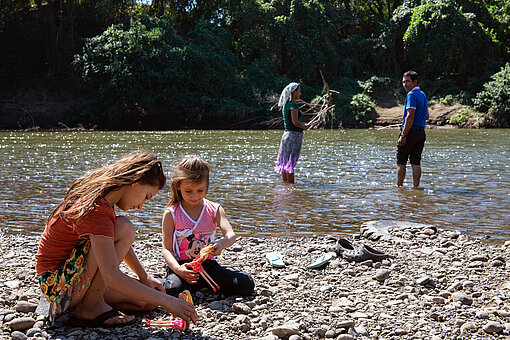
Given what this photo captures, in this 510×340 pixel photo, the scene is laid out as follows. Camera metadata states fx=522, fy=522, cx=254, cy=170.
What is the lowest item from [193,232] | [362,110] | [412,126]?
[193,232]

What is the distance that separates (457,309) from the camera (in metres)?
3.64

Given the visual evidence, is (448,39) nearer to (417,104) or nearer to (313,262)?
(417,104)

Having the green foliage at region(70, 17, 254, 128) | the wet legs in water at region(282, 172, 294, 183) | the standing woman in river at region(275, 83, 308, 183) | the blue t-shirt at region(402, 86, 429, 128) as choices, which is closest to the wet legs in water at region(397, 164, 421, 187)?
the blue t-shirt at region(402, 86, 429, 128)

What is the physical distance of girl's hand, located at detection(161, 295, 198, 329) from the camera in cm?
324

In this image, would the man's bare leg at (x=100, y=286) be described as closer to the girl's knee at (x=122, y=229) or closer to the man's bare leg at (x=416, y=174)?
the girl's knee at (x=122, y=229)

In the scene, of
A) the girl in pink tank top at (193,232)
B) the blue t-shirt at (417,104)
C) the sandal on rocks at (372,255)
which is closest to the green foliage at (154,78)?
the blue t-shirt at (417,104)

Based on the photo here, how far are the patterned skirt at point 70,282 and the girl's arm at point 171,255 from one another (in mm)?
691

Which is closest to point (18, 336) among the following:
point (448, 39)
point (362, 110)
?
point (362, 110)

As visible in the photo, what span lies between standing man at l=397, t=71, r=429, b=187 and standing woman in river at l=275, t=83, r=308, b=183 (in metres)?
1.82

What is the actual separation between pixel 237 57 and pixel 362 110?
8622 mm

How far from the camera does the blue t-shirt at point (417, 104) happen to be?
9.24m

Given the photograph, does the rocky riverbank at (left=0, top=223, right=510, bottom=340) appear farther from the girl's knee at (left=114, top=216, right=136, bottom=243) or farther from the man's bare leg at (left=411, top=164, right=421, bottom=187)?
the man's bare leg at (left=411, top=164, right=421, bottom=187)

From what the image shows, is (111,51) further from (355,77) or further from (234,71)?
(355,77)

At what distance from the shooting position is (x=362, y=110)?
28969 millimetres
